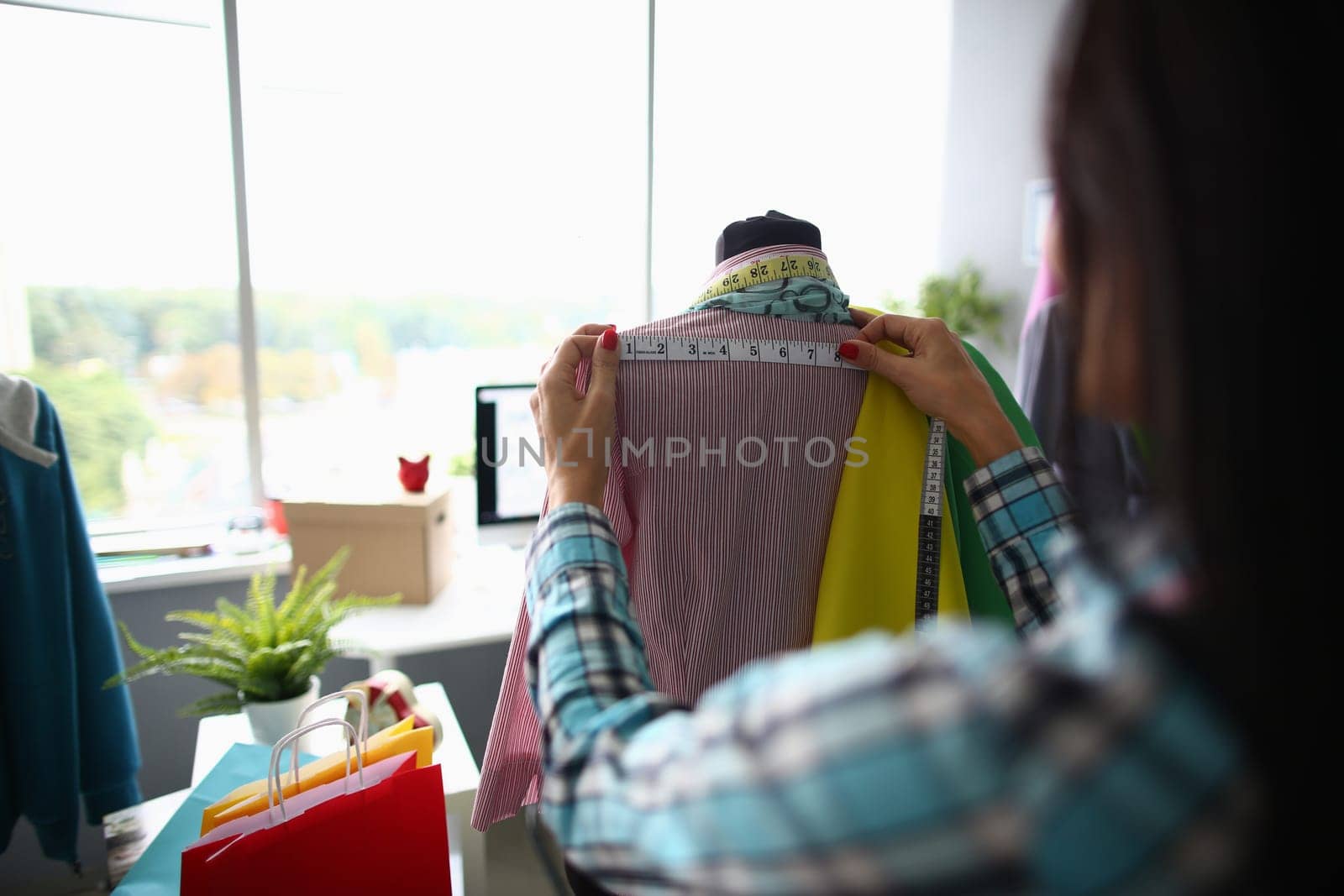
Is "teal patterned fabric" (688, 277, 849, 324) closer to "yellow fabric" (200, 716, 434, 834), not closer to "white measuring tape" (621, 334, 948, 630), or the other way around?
"white measuring tape" (621, 334, 948, 630)

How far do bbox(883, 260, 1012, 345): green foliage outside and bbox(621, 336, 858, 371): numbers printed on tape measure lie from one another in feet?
7.23

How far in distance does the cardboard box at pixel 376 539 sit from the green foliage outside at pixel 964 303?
1.99 metres

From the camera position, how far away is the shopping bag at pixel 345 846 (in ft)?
2.97

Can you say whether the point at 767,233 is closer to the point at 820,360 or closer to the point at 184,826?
the point at 820,360

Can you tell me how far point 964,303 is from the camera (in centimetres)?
309

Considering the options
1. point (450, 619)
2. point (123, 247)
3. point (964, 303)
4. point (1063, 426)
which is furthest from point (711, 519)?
point (964, 303)

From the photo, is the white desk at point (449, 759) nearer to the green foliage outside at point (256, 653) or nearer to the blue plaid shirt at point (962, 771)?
the green foliage outside at point (256, 653)

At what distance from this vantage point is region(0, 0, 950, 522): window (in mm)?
2268

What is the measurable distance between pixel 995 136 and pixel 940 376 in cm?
261

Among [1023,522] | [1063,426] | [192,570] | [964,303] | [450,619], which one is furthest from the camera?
[964,303]

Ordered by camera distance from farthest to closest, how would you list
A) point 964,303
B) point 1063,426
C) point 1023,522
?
point 964,303 → point 1063,426 → point 1023,522

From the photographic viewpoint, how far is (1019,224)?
3.10 metres

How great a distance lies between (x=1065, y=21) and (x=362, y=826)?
1049 mm

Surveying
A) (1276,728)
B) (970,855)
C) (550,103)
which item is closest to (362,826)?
(970,855)
